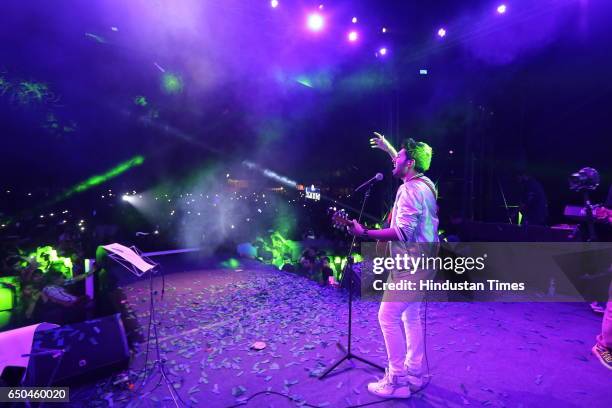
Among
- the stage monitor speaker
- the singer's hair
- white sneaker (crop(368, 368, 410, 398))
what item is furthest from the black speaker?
the stage monitor speaker

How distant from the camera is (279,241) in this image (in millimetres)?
11289

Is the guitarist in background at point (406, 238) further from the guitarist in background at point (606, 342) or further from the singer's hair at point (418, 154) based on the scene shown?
the guitarist in background at point (606, 342)

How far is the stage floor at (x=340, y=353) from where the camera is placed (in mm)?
2799

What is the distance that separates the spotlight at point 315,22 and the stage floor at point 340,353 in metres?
7.42

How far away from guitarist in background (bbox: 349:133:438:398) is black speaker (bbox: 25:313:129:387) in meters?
2.57

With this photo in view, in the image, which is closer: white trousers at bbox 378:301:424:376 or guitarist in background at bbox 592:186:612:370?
white trousers at bbox 378:301:424:376

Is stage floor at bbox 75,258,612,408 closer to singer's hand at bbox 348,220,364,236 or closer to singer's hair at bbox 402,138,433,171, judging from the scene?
singer's hand at bbox 348,220,364,236

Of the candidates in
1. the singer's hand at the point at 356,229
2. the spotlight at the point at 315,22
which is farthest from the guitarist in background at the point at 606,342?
the spotlight at the point at 315,22

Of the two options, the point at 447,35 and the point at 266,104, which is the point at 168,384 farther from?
the point at 266,104

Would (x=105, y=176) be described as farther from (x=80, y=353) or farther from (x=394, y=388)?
(x=394, y=388)

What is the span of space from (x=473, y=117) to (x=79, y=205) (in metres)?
11.9

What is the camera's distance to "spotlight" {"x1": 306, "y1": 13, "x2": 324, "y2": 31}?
857 centimetres

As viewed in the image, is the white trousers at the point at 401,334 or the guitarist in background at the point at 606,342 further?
the guitarist in background at the point at 606,342

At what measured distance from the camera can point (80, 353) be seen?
2.88 meters
